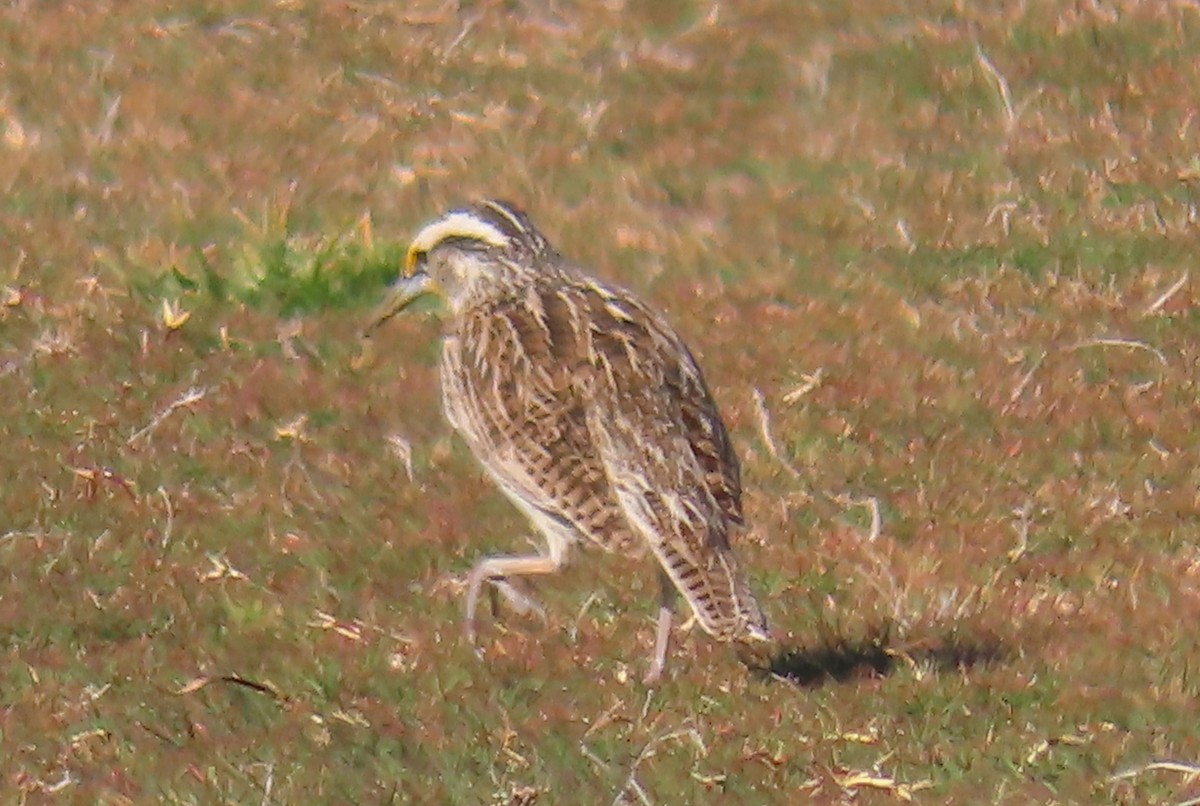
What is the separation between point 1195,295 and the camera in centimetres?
1306

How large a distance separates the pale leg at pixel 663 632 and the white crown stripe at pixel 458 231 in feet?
5.61

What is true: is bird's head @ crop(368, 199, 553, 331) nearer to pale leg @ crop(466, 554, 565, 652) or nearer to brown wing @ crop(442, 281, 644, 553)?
brown wing @ crop(442, 281, 644, 553)

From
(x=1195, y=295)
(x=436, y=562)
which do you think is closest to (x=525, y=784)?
(x=436, y=562)

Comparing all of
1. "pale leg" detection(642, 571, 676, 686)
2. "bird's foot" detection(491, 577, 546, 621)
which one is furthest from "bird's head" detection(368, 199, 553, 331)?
"pale leg" detection(642, 571, 676, 686)

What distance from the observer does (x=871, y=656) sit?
31.2 ft

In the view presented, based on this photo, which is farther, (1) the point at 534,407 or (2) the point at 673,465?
(1) the point at 534,407

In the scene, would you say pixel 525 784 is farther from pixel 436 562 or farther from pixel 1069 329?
pixel 1069 329

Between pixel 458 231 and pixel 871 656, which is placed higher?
pixel 458 231

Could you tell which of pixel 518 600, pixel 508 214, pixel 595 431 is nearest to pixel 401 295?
pixel 508 214

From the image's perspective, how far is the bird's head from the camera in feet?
33.9

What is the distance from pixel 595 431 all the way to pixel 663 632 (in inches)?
28.6

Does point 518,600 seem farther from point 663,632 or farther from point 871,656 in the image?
point 871,656

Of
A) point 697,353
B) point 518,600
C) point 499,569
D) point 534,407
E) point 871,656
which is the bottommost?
point 697,353

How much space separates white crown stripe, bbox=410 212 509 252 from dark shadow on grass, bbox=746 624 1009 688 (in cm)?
203
